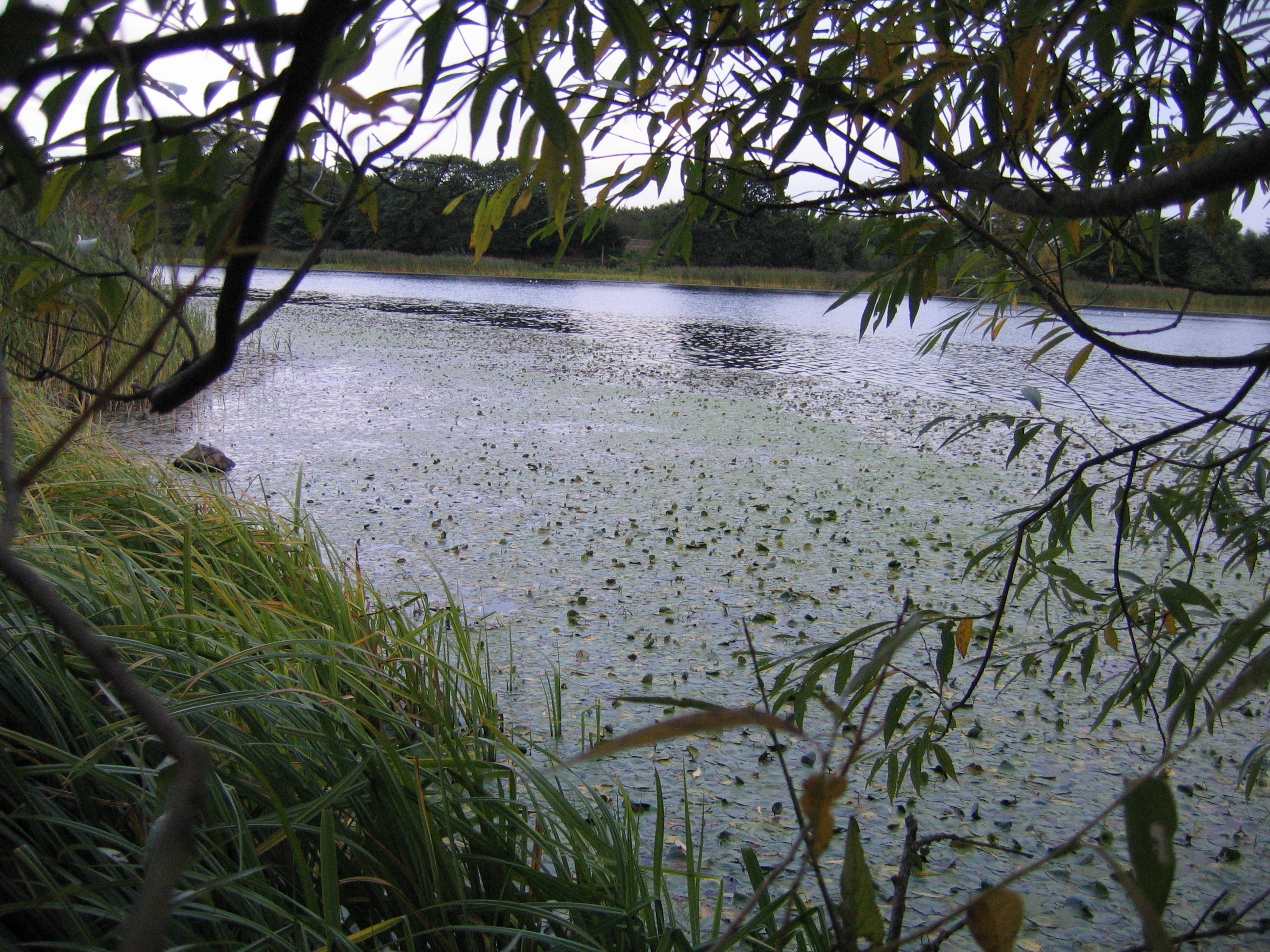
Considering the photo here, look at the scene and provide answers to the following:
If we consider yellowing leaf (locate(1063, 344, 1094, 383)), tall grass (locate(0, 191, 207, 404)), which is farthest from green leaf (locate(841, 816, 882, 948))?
yellowing leaf (locate(1063, 344, 1094, 383))

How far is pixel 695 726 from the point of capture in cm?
30

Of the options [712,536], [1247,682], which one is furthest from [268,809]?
[712,536]

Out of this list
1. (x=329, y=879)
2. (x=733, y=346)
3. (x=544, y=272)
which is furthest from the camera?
(x=544, y=272)

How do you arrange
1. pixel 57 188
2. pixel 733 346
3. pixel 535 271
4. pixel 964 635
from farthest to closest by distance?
pixel 535 271 < pixel 733 346 < pixel 964 635 < pixel 57 188

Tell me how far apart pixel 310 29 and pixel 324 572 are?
6.22 ft

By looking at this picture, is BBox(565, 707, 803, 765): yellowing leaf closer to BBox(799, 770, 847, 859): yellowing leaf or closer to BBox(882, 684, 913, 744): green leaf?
BBox(799, 770, 847, 859): yellowing leaf

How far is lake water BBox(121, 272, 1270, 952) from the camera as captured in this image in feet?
6.31

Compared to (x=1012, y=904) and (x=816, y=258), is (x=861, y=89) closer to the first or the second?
(x=1012, y=904)

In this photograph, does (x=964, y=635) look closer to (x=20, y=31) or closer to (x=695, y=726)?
(x=695, y=726)

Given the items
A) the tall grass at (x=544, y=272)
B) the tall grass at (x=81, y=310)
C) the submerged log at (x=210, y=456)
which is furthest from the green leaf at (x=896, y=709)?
the tall grass at (x=544, y=272)

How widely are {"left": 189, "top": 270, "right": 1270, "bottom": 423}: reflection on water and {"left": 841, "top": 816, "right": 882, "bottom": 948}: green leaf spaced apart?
2160 mm

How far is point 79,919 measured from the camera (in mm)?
881

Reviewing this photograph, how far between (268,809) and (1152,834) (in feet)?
3.76

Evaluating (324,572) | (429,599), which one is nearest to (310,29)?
(324,572)
